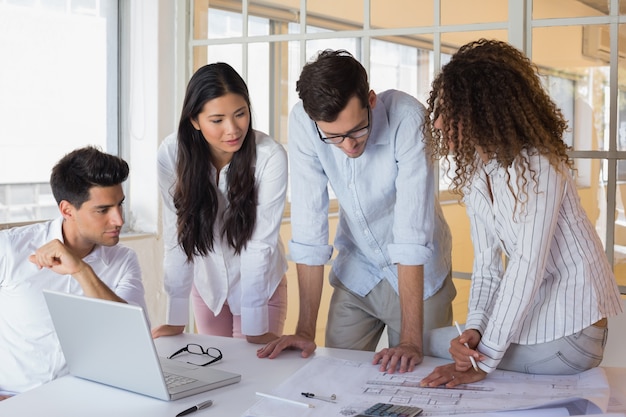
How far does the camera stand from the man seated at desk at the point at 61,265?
2.05 m

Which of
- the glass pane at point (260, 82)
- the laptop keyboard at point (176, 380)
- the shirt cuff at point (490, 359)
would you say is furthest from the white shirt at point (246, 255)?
the glass pane at point (260, 82)

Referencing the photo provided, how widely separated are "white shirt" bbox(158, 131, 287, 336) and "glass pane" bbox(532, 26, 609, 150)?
40.8 inches

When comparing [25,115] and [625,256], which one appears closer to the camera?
[625,256]

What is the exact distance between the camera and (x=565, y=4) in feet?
8.80

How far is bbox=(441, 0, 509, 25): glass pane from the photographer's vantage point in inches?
111

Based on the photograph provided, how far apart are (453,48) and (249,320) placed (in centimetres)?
134

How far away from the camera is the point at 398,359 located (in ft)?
6.03

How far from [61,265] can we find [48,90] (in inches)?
67.0

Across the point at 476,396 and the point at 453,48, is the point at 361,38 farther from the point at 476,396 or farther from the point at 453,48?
the point at 476,396

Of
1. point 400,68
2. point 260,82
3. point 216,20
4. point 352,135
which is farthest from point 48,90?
point 352,135

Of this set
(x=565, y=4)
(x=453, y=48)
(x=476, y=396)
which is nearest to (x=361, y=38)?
(x=453, y=48)

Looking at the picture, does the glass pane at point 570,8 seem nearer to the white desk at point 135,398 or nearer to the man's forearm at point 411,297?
the man's forearm at point 411,297

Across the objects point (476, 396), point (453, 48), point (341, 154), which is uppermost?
point (453, 48)

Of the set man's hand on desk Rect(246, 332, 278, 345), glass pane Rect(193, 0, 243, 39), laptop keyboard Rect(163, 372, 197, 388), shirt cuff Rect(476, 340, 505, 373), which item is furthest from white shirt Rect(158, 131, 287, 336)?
glass pane Rect(193, 0, 243, 39)
